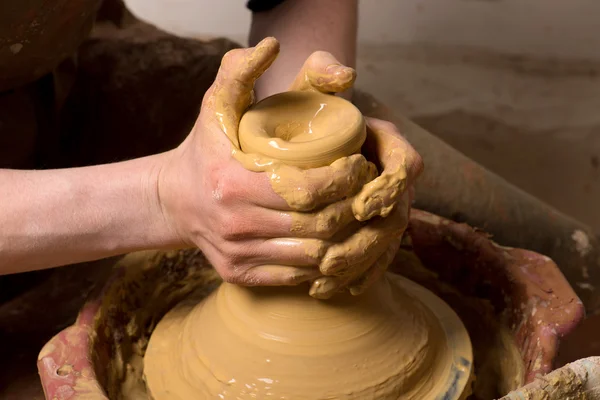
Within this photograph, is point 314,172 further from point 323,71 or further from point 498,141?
point 498,141

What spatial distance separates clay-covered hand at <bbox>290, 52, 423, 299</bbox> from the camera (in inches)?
38.9

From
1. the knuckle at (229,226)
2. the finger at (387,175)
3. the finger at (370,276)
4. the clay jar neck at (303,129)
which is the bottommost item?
the finger at (370,276)

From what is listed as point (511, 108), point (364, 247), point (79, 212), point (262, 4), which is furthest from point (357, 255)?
point (511, 108)

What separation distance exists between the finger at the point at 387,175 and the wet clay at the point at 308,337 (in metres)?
0.03

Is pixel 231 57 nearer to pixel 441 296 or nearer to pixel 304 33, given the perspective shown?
pixel 304 33

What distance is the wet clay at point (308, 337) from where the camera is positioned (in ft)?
3.38

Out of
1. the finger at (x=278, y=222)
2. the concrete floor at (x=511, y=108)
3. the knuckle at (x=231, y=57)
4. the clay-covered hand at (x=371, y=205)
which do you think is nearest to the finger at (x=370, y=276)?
the clay-covered hand at (x=371, y=205)

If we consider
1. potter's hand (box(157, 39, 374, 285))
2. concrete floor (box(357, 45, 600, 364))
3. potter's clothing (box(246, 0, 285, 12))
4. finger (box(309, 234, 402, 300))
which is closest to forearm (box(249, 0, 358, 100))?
potter's clothing (box(246, 0, 285, 12))

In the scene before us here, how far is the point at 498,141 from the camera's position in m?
3.09

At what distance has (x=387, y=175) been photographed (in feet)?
3.28

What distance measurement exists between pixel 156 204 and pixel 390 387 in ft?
1.60

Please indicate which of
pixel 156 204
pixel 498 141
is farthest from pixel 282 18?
pixel 498 141

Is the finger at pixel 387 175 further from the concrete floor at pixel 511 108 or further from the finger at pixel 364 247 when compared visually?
the concrete floor at pixel 511 108

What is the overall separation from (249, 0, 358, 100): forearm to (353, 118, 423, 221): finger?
1.57ft
